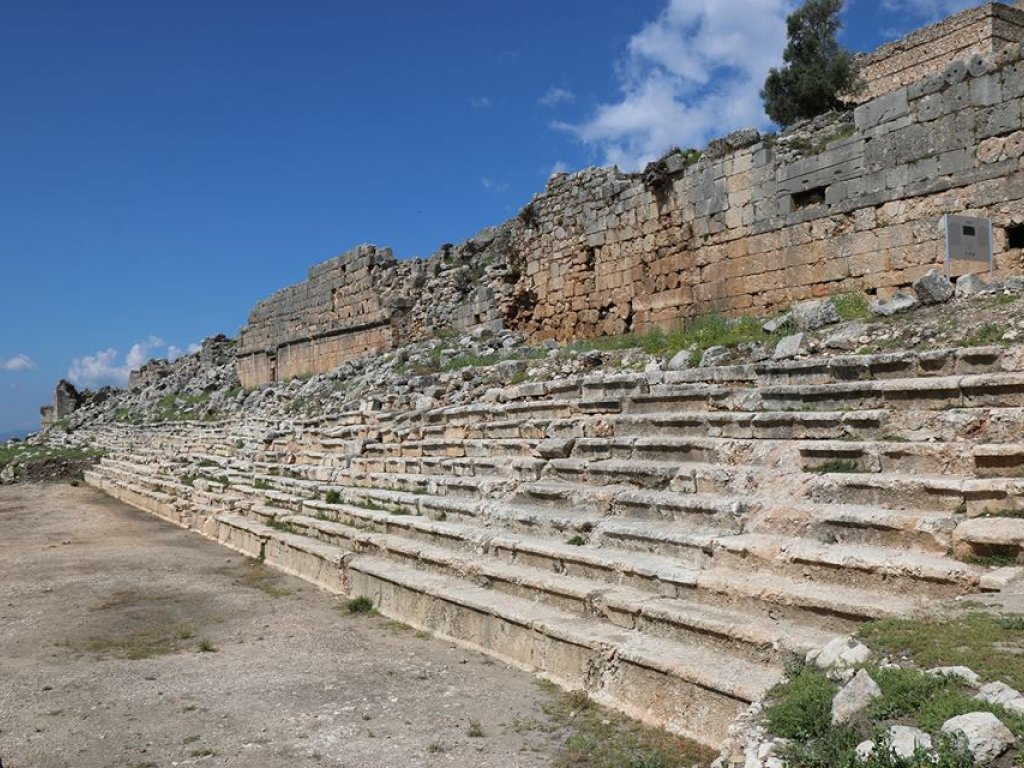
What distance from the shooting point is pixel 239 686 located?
17.3 feet

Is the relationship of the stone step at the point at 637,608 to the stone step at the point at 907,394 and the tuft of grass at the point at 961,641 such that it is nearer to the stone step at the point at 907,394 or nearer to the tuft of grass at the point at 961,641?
the tuft of grass at the point at 961,641

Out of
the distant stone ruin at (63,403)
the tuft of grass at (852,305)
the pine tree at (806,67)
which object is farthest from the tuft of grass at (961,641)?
the distant stone ruin at (63,403)

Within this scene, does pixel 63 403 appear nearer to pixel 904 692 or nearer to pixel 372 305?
pixel 372 305

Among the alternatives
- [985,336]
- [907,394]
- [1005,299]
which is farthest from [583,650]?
[1005,299]

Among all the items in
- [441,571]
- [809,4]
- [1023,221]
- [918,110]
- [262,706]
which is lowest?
A: [262,706]

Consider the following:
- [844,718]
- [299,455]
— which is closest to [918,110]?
[844,718]

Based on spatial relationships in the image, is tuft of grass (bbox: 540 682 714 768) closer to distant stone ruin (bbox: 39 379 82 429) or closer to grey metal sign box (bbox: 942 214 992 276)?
grey metal sign box (bbox: 942 214 992 276)

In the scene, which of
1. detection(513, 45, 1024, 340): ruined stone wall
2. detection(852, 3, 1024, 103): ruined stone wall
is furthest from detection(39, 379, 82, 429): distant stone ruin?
detection(852, 3, 1024, 103): ruined stone wall

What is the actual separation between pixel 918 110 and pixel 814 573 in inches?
282

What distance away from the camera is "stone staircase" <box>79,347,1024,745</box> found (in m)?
4.21

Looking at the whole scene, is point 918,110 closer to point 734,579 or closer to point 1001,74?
point 1001,74

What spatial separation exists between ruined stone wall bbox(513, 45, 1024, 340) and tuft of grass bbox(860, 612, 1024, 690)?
6622mm

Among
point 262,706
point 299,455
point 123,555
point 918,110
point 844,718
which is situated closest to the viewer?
point 844,718

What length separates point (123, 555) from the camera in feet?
35.1
